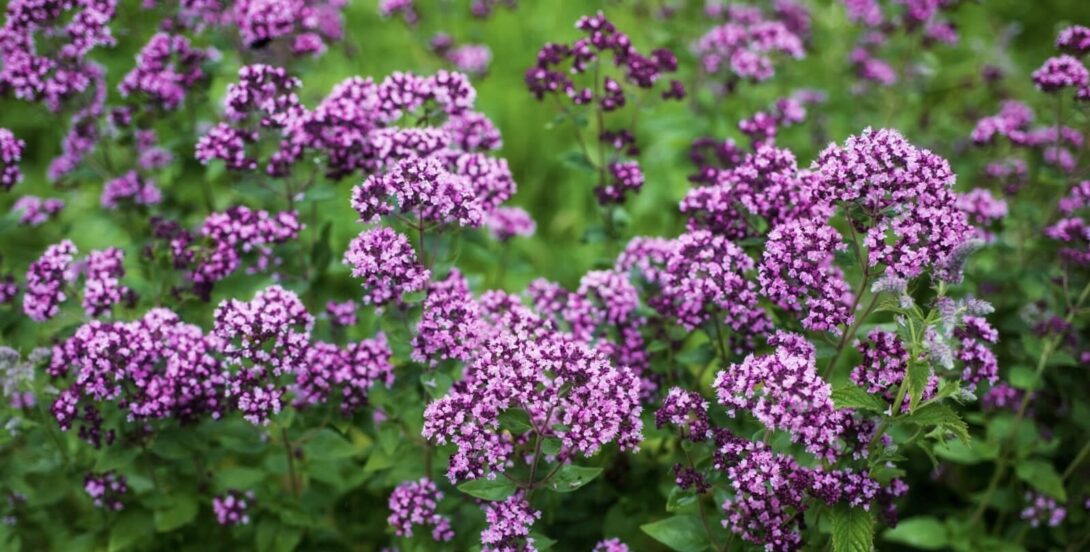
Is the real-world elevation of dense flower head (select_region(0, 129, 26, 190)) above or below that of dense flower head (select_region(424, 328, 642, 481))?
below

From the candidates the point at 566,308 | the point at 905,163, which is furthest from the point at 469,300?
the point at 905,163

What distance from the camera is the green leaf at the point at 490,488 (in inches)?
167

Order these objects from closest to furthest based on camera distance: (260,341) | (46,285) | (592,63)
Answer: (260,341) → (46,285) → (592,63)

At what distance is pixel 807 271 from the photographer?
4.26 meters

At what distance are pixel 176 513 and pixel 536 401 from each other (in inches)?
104

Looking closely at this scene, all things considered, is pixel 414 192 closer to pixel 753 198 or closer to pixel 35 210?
pixel 753 198

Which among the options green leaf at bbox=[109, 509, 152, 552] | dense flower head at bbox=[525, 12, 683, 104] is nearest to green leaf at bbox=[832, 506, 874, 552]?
dense flower head at bbox=[525, 12, 683, 104]

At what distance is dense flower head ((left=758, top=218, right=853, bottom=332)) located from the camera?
4242 millimetres

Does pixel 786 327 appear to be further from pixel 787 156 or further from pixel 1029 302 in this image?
pixel 1029 302

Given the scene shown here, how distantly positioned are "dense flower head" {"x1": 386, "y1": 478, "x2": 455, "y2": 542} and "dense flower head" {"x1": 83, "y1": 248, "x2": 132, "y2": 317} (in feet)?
6.03

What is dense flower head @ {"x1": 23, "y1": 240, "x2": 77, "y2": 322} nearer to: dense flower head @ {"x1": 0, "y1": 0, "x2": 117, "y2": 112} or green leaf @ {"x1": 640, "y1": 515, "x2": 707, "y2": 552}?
dense flower head @ {"x1": 0, "y1": 0, "x2": 117, "y2": 112}

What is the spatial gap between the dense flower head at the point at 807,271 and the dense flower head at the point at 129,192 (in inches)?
161

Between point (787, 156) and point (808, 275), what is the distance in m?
0.94

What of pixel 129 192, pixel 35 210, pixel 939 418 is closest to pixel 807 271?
pixel 939 418
